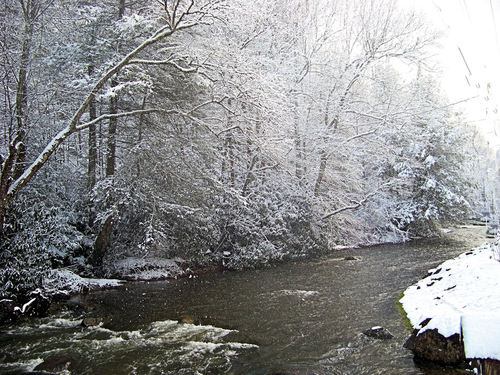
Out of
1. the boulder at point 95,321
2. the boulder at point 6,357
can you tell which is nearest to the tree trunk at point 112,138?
the boulder at point 95,321

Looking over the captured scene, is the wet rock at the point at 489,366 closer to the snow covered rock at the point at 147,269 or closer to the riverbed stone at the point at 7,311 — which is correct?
the riverbed stone at the point at 7,311

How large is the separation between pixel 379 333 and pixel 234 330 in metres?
2.65

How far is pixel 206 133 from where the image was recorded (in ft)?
39.0

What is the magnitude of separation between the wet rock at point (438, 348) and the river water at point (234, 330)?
16 centimetres

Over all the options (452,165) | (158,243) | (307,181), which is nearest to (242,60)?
(158,243)

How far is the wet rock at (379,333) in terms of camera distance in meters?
5.84

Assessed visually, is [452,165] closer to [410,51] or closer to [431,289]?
[410,51]

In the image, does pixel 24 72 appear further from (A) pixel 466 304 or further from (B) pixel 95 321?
(A) pixel 466 304

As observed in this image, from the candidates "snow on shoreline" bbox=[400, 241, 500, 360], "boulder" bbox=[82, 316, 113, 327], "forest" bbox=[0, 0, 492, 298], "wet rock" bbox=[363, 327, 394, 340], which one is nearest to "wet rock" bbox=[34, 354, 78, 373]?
"boulder" bbox=[82, 316, 113, 327]

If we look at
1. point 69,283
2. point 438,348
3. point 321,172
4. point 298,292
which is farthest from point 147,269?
point 321,172

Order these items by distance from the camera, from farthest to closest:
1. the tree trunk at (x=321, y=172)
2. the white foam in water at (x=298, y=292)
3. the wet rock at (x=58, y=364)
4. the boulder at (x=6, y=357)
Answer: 1. the tree trunk at (x=321, y=172)
2. the white foam in water at (x=298, y=292)
3. the boulder at (x=6, y=357)
4. the wet rock at (x=58, y=364)

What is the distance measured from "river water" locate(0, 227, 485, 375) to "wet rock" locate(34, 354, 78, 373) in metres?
0.06

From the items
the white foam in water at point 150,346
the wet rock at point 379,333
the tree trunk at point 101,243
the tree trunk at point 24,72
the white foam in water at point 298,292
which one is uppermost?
the tree trunk at point 24,72

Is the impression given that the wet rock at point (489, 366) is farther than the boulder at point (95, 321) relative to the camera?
No
